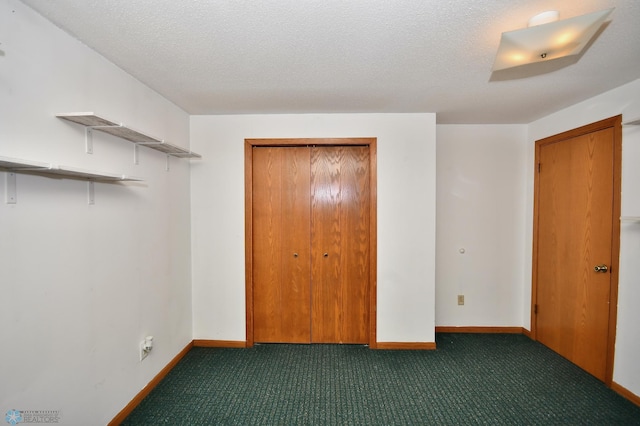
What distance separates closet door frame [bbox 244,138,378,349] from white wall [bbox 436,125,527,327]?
2.82ft

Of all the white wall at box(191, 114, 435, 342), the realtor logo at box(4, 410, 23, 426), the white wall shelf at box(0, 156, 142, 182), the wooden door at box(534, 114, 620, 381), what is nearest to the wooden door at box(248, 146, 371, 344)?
the white wall at box(191, 114, 435, 342)

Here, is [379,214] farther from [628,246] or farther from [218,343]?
[218,343]

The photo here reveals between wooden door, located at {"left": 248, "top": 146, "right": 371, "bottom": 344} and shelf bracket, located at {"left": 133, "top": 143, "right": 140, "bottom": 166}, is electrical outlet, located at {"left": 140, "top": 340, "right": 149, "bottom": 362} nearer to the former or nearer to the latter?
wooden door, located at {"left": 248, "top": 146, "right": 371, "bottom": 344}

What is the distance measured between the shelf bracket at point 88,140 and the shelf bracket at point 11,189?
0.41m

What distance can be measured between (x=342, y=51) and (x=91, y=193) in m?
1.68

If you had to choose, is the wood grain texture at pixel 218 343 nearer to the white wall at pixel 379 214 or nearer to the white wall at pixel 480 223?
the white wall at pixel 379 214

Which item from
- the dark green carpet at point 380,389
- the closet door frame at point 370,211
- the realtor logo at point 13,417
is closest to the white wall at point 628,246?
the dark green carpet at point 380,389

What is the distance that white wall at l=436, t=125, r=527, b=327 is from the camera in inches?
116

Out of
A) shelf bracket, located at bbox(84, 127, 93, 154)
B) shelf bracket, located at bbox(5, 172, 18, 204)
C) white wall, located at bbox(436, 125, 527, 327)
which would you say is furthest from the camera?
white wall, located at bbox(436, 125, 527, 327)

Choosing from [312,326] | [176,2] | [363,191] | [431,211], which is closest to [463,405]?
[312,326]

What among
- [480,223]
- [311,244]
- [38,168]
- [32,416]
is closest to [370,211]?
[311,244]

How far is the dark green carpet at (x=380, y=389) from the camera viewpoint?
1793 millimetres

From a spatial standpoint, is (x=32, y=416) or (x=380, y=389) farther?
(x=380, y=389)

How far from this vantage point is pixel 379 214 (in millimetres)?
2635
